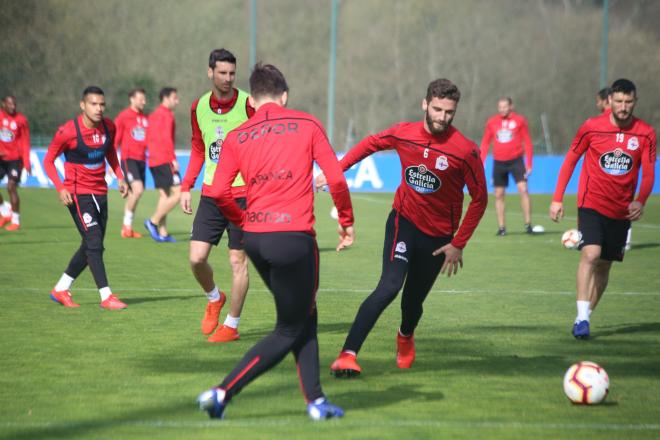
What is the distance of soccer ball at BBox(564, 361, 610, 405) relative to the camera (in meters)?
6.37

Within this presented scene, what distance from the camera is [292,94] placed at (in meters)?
58.3

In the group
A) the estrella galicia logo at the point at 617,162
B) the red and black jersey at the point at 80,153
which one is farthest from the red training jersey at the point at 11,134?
the estrella galicia logo at the point at 617,162

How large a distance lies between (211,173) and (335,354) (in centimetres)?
183

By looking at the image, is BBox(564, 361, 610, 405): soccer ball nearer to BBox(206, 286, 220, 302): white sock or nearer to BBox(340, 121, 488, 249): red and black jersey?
BBox(340, 121, 488, 249): red and black jersey

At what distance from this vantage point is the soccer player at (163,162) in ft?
55.0

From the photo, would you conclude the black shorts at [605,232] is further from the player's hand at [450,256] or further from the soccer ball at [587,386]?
the soccer ball at [587,386]

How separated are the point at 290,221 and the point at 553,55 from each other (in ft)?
186

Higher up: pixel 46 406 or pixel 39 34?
pixel 46 406

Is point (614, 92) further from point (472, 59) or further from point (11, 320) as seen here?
point (472, 59)

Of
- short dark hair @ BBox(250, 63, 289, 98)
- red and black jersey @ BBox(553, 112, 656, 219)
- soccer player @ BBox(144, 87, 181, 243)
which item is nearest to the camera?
short dark hair @ BBox(250, 63, 289, 98)

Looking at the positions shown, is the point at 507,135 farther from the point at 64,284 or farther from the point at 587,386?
the point at 587,386

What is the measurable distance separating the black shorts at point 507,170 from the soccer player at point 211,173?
10.9 meters

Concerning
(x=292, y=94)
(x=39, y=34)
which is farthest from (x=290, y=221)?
(x=292, y=94)

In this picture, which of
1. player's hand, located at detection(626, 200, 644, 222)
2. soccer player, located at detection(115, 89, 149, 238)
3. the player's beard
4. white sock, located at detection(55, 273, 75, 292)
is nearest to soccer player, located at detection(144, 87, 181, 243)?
soccer player, located at detection(115, 89, 149, 238)
